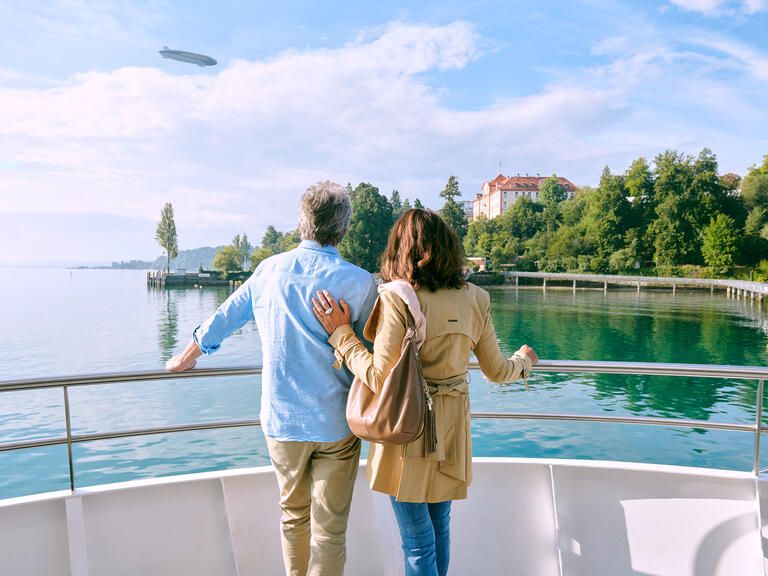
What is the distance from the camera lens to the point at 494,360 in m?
1.68

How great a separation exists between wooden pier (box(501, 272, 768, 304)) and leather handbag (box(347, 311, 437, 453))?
57.5 m

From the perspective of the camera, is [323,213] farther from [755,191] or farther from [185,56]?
[185,56]

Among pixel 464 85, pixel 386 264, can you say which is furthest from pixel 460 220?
pixel 386 264

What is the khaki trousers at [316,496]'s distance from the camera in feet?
5.32

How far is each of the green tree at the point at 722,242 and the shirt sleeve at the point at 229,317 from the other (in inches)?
2667

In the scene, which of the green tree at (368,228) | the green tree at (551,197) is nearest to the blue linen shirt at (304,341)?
the green tree at (368,228)

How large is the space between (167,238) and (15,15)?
5211 cm

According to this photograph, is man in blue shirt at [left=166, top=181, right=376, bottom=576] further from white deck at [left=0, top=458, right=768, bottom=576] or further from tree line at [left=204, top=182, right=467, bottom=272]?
tree line at [left=204, top=182, right=467, bottom=272]

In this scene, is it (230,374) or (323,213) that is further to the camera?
(230,374)

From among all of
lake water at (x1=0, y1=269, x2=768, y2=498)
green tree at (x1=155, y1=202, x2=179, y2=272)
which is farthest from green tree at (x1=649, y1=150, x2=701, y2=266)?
green tree at (x1=155, y1=202, x2=179, y2=272)

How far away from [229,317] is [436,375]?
23.5 inches

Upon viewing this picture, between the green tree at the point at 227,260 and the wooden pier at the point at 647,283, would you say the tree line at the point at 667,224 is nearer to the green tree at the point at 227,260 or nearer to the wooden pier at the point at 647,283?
the wooden pier at the point at 647,283

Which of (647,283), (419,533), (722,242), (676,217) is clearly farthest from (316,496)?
(676,217)

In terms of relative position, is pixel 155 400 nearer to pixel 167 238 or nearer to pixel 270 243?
pixel 167 238
